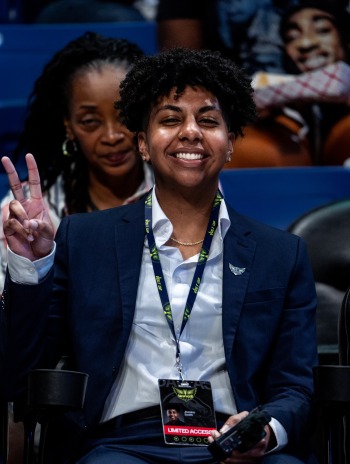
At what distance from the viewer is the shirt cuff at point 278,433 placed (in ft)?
5.99

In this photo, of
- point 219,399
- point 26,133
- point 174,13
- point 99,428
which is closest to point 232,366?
point 219,399

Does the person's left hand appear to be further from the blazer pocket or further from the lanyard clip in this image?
the blazer pocket

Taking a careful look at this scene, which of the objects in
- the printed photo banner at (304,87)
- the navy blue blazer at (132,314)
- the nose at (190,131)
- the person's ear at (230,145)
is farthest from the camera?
the printed photo banner at (304,87)

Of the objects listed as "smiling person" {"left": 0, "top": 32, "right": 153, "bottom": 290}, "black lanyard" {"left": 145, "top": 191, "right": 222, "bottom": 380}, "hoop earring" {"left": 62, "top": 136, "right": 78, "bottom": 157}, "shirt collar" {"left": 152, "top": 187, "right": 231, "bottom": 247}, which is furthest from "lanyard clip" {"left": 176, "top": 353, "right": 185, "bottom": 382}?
"hoop earring" {"left": 62, "top": 136, "right": 78, "bottom": 157}

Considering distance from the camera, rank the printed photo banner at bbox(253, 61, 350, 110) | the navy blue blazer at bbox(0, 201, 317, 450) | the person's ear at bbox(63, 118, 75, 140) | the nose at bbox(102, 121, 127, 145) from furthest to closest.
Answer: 1. the printed photo banner at bbox(253, 61, 350, 110)
2. the person's ear at bbox(63, 118, 75, 140)
3. the nose at bbox(102, 121, 127, 145)
4. the navy blue blazer at bbox(0, 201, 317, 450)

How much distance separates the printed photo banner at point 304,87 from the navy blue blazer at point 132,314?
137cm

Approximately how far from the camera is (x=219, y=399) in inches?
75.7

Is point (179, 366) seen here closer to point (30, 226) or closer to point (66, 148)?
point (30, 226)

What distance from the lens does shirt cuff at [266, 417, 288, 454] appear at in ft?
5.99

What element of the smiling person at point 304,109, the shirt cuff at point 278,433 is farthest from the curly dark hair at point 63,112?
the shirt cuff at point 278,433

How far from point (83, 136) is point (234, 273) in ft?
2.71

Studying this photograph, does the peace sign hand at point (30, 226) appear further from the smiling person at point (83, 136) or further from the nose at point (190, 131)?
the smiling person at point (83, 136)

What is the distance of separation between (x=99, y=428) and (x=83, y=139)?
3.17ft

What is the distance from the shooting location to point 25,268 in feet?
5.82
